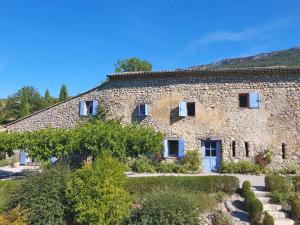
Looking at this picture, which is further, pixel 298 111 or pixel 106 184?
pixel 298 111

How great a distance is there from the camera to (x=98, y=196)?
1022 cm

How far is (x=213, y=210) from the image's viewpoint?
37.6 ft

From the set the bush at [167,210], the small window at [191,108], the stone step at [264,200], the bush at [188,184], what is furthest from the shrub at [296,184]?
the small window at [191,108]

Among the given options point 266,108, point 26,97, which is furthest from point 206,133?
point 26,97

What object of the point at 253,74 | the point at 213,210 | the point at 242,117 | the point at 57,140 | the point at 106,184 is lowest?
the point at 213,210

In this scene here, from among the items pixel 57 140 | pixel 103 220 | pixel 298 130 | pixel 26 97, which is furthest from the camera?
pixel 26 97

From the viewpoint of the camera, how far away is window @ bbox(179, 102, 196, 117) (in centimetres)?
1855

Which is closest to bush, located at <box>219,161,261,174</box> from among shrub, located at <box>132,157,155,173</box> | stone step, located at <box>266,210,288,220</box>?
shrub, located at <box>132,157,155,173</box>

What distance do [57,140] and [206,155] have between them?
833 centimetres

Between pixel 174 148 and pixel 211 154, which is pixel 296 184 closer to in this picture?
pixel 211 154

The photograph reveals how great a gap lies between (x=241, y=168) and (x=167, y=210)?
8528mm

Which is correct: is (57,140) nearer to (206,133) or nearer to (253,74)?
(206,133)

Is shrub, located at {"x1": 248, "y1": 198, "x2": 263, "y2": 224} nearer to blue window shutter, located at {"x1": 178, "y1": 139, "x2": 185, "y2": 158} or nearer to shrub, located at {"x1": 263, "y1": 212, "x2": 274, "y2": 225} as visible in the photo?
shrub, located at {"x1": 263, "y1": 212, "x2": 274, "y2": 225}

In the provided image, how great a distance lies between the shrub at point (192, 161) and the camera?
711 inches
